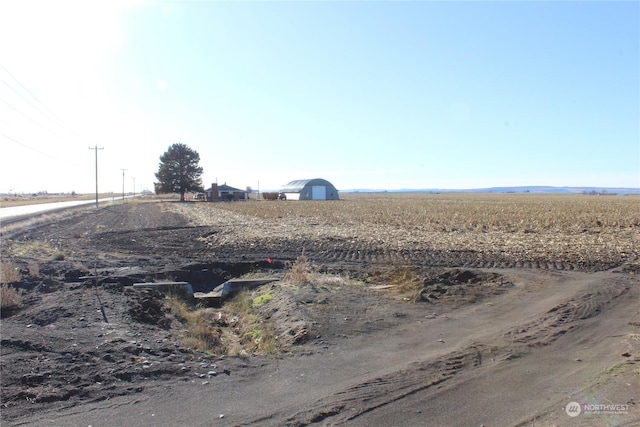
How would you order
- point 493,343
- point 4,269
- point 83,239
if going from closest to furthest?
point 493,343, point 4,269, point 83,239

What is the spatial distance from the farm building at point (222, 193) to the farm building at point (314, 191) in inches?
426

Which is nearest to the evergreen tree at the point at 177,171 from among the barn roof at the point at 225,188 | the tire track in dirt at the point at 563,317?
the barn roof at the point at 225,188

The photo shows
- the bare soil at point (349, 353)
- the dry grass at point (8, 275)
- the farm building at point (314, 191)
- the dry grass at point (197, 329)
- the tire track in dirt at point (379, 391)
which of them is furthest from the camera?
the farm building at point (314, 191)

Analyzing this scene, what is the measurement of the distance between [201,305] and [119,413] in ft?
26.1

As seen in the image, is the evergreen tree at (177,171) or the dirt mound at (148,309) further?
the evergreen tree at (177,171)

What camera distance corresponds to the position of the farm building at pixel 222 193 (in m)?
97.2

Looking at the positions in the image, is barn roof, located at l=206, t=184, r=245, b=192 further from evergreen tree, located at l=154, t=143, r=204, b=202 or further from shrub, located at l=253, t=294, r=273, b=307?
shrub, located at l=253, t=294, r=273, b=307

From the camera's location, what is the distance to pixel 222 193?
99.3 meters

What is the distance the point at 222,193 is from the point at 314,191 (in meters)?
18.8

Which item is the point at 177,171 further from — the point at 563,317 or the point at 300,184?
the point at 563,317

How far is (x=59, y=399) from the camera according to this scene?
5.75 meters

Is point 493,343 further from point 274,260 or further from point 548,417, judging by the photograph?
point 274,260

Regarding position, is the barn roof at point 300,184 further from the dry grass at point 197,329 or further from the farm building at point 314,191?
the dry grass at point 197,329

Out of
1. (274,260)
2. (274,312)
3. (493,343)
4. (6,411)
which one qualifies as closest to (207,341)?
(274,312)
